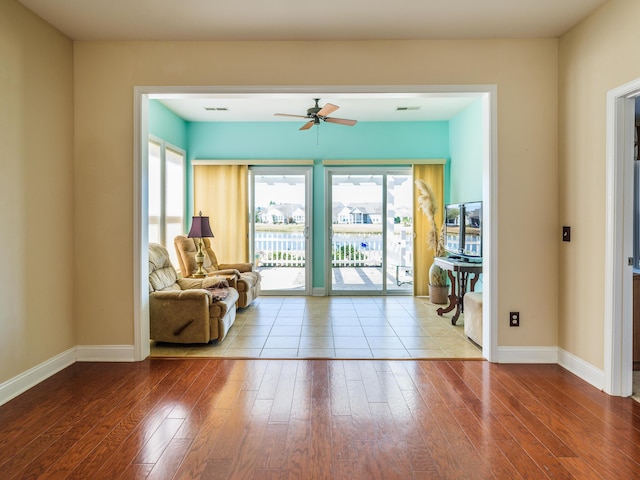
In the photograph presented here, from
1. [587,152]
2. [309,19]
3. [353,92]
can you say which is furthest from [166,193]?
[587,152]

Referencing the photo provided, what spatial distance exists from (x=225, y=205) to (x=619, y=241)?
5.38 metres

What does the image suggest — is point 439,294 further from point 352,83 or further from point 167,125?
point 167,125

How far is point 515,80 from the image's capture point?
11.6 feet

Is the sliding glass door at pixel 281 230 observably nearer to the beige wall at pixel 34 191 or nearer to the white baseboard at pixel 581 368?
the beige wall at pixel 34 191

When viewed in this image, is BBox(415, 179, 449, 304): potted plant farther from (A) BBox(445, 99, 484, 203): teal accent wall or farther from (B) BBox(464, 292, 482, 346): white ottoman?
(B) BBox(464, 292, 482, 346): white ottoman

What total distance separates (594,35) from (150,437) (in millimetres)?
4008

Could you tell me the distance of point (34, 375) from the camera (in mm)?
3088

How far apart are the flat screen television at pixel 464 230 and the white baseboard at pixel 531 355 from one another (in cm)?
133

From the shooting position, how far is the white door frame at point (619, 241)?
2844mm

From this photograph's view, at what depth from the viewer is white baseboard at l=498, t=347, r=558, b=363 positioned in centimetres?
354

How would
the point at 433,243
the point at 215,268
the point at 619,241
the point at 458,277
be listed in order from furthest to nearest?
1. the point at 433,243
2. the point at 215,268
3. the point at 458,277
4. the point at 619,241

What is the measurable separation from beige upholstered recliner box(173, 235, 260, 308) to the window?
12.4 inches

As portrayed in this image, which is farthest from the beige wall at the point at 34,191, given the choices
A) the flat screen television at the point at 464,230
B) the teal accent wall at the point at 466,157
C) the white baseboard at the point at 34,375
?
the teal accent wall at the point at 466,157

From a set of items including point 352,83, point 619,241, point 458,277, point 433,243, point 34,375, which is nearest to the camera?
point 619,241
